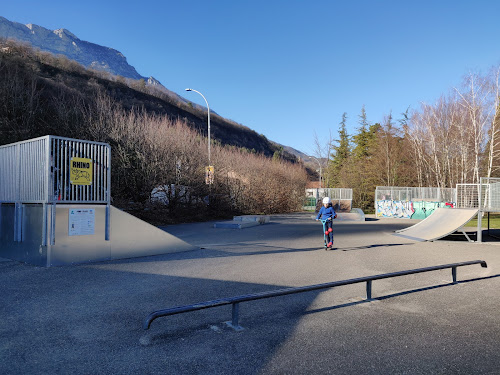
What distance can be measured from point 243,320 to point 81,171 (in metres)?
6.65

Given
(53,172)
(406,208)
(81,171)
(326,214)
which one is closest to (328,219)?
(326,214)

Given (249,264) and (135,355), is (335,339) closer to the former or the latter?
(135,355)

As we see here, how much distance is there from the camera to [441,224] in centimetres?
1605

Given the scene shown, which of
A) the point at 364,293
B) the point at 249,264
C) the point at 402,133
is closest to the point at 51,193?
the point at 249,264

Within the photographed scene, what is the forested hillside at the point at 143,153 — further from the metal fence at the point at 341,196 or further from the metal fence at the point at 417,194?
the metal fence at the point at 417,194

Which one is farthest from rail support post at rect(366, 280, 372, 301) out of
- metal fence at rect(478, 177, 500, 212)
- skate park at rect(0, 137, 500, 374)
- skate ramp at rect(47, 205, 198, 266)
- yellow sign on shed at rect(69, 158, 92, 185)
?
metal fence at rect(478, 177, 500, 212)

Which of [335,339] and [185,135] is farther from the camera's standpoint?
[185,135]

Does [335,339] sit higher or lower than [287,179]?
lower

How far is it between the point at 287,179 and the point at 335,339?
33.3m

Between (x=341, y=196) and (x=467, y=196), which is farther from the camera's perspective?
(x=341, y=196)

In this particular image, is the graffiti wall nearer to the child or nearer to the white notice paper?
the child

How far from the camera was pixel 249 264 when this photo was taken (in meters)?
9.48

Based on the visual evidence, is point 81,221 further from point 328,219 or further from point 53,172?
Result: point 328,219

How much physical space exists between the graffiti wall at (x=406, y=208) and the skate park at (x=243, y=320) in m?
21.0
